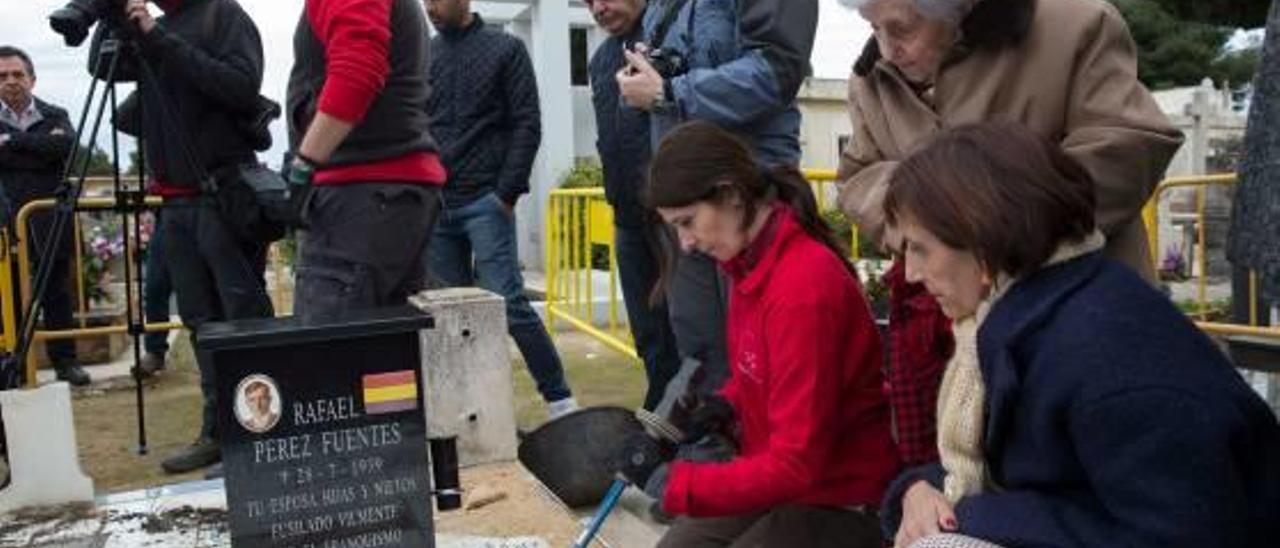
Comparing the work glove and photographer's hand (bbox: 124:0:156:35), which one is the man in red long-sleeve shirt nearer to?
the work glove

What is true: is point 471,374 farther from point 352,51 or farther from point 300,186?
point 352,51

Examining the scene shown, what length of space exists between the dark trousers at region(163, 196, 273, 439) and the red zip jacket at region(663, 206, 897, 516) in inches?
84.7

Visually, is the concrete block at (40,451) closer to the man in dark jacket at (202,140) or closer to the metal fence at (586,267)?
the man in dark jacket at (202,140)

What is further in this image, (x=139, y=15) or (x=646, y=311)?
(x=646, y=311)

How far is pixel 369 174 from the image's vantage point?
3.29m

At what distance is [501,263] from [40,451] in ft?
5.28

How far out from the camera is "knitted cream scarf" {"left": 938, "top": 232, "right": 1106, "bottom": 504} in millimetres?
1654

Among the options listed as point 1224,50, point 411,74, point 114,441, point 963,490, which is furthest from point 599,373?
point 1224,50

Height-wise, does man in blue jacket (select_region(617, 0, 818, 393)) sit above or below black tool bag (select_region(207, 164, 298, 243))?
above

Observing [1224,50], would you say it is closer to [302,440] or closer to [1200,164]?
[1200,164]

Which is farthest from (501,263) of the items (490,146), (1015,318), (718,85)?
(1015,318)

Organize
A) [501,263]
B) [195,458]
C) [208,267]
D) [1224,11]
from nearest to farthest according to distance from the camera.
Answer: [208,267], [195,458], [501,263], [1224,11]

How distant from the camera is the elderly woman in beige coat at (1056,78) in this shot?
2.06m

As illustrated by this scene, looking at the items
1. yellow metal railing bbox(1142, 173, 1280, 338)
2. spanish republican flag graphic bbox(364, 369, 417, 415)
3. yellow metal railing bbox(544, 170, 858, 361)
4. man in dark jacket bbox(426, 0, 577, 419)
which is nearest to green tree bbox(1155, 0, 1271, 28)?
yellow metal railing bbox(1142, 173, 1280, 338)
